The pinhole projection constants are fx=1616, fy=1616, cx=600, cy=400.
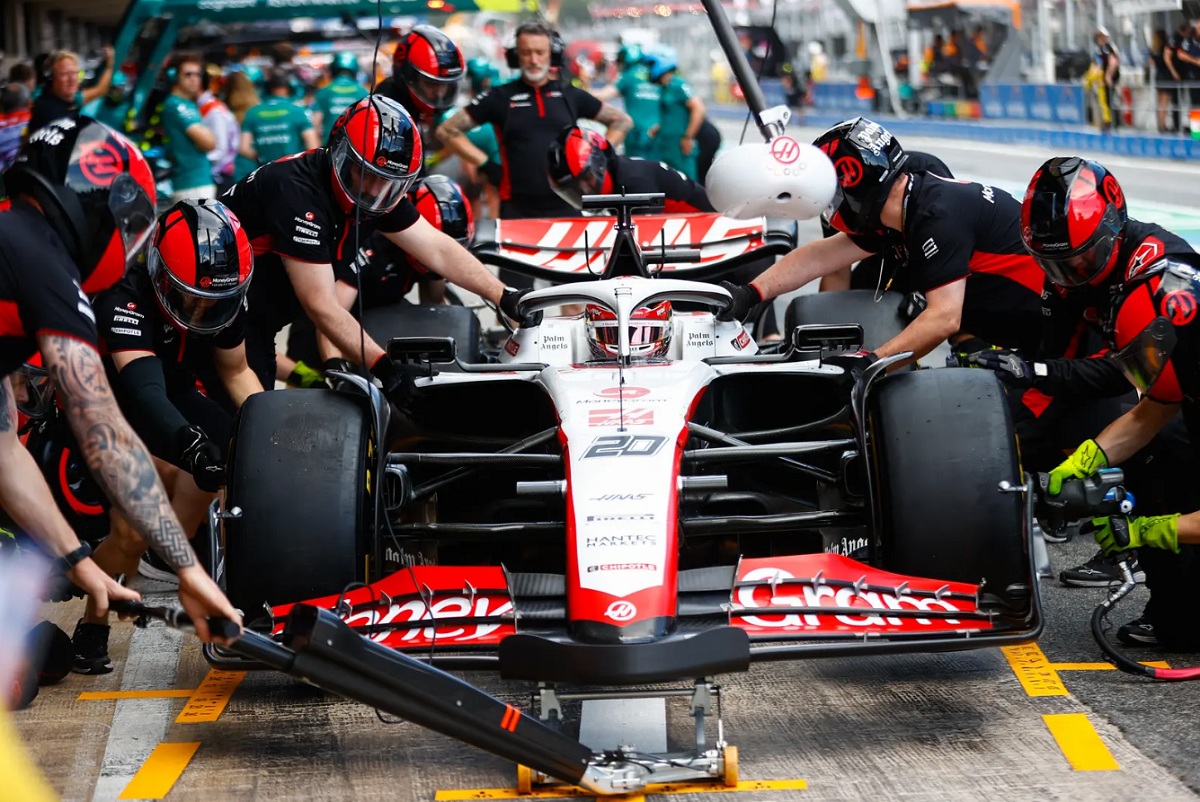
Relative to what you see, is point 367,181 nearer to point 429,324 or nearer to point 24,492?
point 429,324

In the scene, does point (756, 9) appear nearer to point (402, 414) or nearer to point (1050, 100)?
point (1050, 100)

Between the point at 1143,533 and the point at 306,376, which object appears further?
the point at 306,376

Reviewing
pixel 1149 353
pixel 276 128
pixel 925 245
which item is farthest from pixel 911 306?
pixel 276 128

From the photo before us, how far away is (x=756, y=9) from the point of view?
5791 centimetres

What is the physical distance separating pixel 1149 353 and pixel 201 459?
3008 millimetres

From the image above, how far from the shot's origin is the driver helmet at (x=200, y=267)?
536 cm

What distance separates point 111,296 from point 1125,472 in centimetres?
356

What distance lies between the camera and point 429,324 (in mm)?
7109

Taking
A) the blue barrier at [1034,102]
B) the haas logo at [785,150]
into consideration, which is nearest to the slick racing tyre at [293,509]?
the haas logo at [785,150]

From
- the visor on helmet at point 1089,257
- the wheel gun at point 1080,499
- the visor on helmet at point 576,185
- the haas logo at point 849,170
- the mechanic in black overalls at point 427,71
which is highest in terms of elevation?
the mechanic in black overalls at point 427,71

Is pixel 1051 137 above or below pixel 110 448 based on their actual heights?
below

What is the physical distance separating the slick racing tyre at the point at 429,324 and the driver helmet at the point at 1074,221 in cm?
255

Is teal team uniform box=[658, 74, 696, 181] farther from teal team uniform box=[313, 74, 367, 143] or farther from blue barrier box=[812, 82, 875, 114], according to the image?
Answer: blue barrier box=[812, 82, 875, 114]

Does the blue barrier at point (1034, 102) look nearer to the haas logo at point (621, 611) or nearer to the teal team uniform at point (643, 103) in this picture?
the teal team uniform at point (643, 103)
